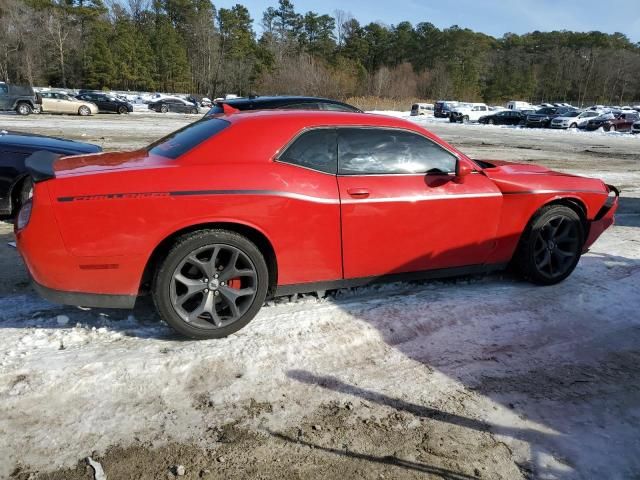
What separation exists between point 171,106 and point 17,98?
17815 mm

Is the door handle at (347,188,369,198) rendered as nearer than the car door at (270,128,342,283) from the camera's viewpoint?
No

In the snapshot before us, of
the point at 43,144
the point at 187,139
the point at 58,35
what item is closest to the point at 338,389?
the point at 187,139

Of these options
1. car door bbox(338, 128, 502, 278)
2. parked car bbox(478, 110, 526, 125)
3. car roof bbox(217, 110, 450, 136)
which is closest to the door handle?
car door bbox(338, 128, 502, 278)

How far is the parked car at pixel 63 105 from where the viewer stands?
104ft

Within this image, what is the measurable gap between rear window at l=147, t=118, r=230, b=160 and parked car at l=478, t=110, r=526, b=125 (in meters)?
39.3

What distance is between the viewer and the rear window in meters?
3.66

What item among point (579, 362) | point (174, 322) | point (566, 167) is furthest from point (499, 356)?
point (566, 167)

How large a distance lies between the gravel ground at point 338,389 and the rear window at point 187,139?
1.21 m

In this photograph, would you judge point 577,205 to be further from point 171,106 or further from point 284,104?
point 171,106

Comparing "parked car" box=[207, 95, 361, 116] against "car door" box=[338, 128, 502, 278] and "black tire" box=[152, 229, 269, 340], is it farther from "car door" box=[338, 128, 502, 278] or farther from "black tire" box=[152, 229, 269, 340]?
"black tire" box=[152, 229, 269, 340]

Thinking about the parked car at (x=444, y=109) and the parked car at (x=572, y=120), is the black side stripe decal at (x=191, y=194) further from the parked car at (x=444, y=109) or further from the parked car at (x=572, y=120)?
the parked car at (x=444, y=109)

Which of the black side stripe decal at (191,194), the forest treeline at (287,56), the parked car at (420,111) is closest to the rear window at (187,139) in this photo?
the black side stripe decal at (191,194)

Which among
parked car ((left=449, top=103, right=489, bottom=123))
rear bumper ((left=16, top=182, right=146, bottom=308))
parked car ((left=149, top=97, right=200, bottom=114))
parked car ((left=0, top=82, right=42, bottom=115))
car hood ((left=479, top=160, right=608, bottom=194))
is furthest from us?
parked car ((left=149, top=97, right=200, bottom=114))

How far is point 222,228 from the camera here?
135 inches
